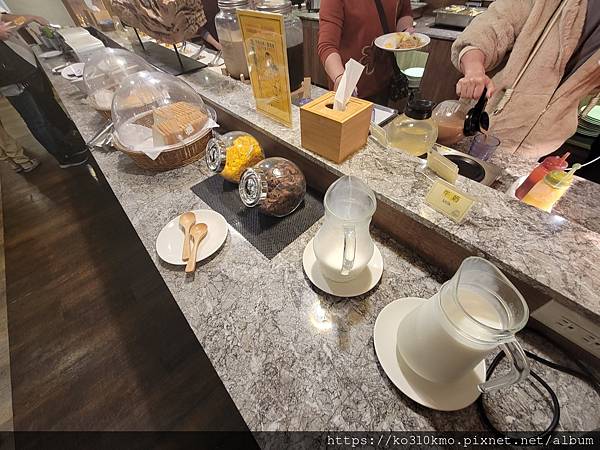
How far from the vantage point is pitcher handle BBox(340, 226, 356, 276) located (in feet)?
1.62

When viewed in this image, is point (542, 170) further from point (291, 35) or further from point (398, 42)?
point (398, 42)

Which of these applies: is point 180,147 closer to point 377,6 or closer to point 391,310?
point 391,310

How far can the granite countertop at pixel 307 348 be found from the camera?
1.46 ft

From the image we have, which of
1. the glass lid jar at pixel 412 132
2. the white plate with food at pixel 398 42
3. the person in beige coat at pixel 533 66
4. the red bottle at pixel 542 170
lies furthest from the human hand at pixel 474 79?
the white plate with food at pixel 398 42

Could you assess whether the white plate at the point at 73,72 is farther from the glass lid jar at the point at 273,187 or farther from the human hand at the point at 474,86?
the human hand at the point at 474,86

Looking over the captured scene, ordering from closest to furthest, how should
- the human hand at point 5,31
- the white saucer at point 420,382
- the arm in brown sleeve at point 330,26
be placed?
the white saucer at point 420,382, the arm in brown sleeve at point 330,26, the human hand at point 5,31

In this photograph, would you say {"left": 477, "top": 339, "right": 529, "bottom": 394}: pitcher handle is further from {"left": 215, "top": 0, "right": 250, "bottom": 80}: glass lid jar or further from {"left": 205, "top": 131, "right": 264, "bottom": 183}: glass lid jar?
{"left": 215, "top": 0, "right": 250, "bottom": 80}: glass lid jar

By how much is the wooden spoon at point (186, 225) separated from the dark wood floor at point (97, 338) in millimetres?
585

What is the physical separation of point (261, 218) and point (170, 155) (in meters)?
0.47

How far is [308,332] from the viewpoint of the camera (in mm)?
560

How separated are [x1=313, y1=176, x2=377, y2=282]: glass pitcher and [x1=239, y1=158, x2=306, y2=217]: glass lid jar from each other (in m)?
0.19

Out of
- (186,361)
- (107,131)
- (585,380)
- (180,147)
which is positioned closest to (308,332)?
(585,380)

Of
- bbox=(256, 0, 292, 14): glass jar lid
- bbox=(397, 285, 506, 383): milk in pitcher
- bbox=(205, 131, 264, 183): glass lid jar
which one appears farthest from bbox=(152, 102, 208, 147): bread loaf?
bbox=(397, 285, 506, 383): milk in pitcher

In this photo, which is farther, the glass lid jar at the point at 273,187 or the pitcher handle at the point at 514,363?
the glass lid jar at the point at 273,187
